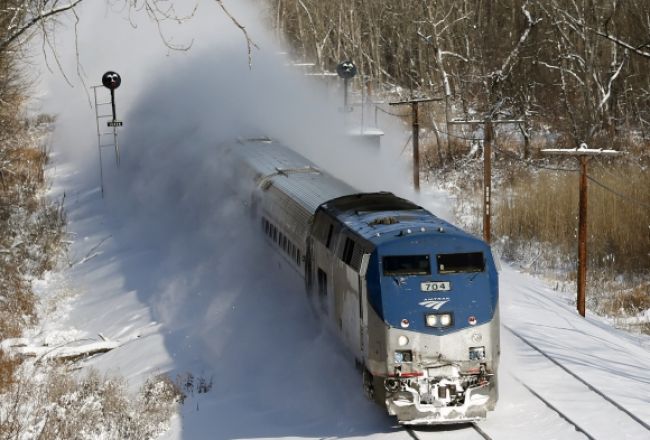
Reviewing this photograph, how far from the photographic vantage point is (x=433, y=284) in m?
13.5

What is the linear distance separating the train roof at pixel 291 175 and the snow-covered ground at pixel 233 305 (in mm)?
1458

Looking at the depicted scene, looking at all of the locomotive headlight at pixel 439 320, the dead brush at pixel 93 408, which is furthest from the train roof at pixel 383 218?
the dead brush at pixel 93 408

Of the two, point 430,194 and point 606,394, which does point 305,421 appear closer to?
point 606,394

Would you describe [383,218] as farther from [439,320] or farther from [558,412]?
[558,412]

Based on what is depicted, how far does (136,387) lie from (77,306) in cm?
841

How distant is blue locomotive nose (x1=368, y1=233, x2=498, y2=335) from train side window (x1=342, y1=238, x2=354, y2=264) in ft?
3.48

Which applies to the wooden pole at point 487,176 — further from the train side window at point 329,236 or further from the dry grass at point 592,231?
the train side window at point 329,236

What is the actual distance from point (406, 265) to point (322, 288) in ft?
10.7

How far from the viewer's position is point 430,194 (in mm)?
38375

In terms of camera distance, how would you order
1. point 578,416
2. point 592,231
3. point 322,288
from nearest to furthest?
1. point 578,416
2. point 322,288
3. point 592,231

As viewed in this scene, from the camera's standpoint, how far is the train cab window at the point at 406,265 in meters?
13.5

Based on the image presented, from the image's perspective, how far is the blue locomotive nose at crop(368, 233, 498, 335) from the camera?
1334cm

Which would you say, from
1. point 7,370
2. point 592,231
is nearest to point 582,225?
point 592,231

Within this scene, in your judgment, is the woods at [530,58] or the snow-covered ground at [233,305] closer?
the snow-covered ground at [233,305]
